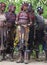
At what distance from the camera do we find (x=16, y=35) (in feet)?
30.3

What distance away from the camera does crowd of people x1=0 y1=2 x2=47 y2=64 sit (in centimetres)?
902

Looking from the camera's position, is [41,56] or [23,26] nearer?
[23,26]

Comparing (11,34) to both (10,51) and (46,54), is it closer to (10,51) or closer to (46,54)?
(10,51)

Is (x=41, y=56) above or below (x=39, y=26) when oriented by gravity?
below

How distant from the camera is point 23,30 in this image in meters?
9.05

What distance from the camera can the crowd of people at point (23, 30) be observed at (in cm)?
902

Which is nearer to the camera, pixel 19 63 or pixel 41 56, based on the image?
pixel 19 63

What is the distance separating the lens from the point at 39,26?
9.16 meters

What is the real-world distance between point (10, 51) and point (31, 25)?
0.97 meters

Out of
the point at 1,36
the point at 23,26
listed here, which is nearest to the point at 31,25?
the point at 23,26

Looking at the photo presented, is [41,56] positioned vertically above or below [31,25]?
below

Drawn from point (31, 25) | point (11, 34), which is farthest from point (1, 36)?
point (31, 25)

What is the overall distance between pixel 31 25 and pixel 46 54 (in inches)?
35.0

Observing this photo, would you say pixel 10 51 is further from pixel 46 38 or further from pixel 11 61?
pixel 46 38
